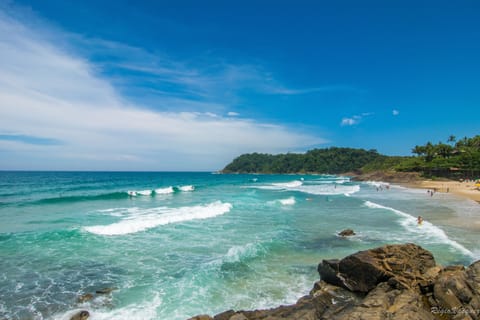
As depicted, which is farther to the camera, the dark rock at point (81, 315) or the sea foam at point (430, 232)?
the sea foam at point (430, 232)

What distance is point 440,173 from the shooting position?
80.8 meters

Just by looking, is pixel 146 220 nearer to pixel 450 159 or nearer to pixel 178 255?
pixel 178 255

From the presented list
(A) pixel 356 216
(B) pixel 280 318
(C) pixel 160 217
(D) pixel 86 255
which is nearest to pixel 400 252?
(B) pixel 280 318

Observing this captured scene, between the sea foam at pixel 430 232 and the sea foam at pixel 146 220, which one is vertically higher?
the sea foam at pixel 430 232

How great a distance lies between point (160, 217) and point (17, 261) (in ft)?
40.2

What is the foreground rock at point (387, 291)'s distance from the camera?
674 centimetres

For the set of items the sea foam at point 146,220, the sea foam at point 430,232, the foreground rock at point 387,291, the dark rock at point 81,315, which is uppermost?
the foreground rock at point 387,291

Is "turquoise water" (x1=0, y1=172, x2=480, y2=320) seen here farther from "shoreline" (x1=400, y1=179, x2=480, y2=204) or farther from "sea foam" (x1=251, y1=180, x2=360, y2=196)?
"sea foam" (x1=251, y1=180, x2=360, y2=196)

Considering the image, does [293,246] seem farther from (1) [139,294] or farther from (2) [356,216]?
(2) [356,216]

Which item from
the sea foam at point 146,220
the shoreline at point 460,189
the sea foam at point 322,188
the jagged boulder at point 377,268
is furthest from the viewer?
the sea foam at point 322,188

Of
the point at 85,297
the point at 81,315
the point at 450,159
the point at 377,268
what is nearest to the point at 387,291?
the point at 377,268

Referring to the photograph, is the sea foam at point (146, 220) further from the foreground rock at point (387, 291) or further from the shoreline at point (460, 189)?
the shoreline at point (460, 189)

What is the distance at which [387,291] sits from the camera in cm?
808

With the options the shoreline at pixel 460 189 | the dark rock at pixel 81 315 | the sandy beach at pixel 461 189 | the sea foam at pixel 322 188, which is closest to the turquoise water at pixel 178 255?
the dark rock at pixel 81 315
